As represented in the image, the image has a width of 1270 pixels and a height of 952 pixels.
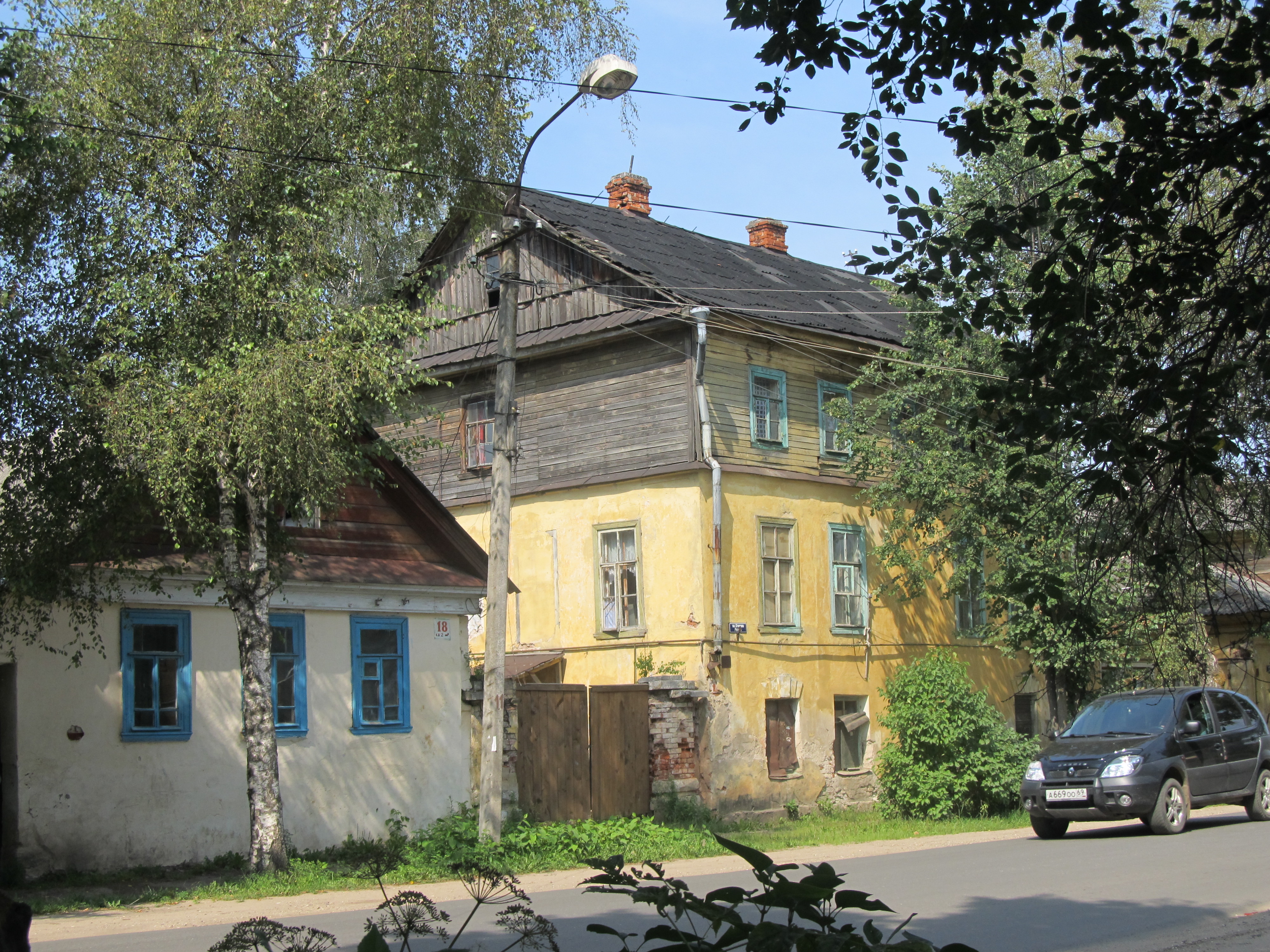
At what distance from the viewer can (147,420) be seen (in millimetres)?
11289

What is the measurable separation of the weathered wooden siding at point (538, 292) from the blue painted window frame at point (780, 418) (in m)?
2.36

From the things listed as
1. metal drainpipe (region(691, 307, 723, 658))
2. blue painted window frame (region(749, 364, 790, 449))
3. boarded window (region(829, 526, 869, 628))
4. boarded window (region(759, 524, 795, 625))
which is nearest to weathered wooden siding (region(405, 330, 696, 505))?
metal drainpipe (region(691, 307, 723, 658))

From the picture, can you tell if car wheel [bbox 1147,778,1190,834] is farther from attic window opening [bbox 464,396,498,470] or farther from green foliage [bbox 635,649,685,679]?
attic window opening [bbox 464,396,498,470]

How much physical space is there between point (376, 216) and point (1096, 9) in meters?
9.40

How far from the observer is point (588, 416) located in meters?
23.1

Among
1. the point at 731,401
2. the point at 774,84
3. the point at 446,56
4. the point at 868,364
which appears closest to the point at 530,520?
the point at 731,401

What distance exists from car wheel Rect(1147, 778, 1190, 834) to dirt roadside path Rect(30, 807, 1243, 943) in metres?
2.31

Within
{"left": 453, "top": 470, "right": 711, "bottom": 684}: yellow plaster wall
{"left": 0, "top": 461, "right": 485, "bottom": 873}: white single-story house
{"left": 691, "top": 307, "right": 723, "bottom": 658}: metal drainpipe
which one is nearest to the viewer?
{"left": 0, "top": 461, "right": 485, "bottom": 873}: white single-story house

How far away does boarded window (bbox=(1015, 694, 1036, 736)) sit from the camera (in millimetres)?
27266

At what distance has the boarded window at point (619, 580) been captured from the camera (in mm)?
21844

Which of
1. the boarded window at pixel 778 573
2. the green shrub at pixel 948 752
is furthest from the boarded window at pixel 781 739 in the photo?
the green shrub at pixel 948 752

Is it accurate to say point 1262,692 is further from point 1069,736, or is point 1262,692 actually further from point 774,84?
point 774,84

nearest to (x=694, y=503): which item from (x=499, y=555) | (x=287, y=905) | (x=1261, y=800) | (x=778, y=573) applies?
(x=778, y=573)

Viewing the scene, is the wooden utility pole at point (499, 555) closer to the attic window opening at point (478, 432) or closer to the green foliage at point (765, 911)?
the attic window opening at point (478, 432)
